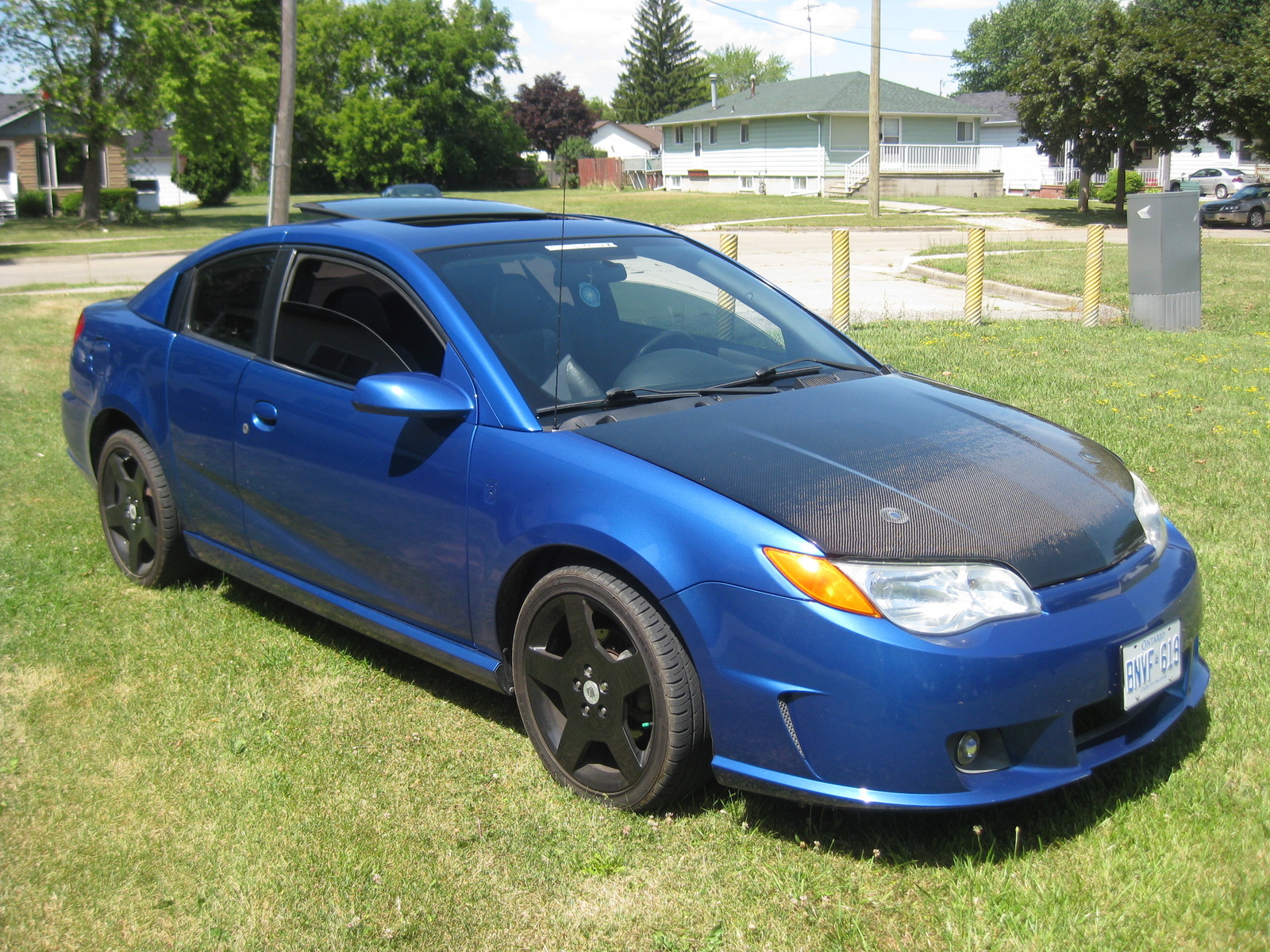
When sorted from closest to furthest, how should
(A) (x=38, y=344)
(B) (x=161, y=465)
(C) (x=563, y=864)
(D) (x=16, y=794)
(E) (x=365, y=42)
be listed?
(C) (x=563, y=864)
(D) (x=16, y=794)
(B) (x=161, y=465)
(A) (x=38, y=344)
(E) (x=365, y=42)

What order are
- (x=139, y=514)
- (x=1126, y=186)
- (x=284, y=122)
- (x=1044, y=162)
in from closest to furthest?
(x=139, y=514)
(x=284, y=122)
(x=1126, y=186)
(x=1044, y=162)

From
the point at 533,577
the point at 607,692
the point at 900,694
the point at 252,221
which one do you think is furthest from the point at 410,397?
the point at 252,221

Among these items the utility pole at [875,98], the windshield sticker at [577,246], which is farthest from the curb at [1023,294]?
the utility pole at [875,98]

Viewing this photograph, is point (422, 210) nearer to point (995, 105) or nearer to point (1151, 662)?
point (1151, 662)

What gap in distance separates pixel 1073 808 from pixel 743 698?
1.04 meters

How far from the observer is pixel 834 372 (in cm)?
417

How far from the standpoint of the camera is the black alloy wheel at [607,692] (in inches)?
119

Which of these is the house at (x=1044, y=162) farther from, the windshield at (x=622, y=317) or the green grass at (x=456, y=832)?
the green grass at (x=456, y=832)

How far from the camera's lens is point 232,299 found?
462 cm

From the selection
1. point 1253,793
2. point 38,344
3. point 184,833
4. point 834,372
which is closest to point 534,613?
point 184,833

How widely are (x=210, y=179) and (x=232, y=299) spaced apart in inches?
2198

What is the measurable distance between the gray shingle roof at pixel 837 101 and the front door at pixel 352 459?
53.4 m

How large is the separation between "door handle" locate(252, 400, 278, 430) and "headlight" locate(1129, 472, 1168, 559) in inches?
114

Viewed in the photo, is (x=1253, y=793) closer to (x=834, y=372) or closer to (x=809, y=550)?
(x=809, y=550)
